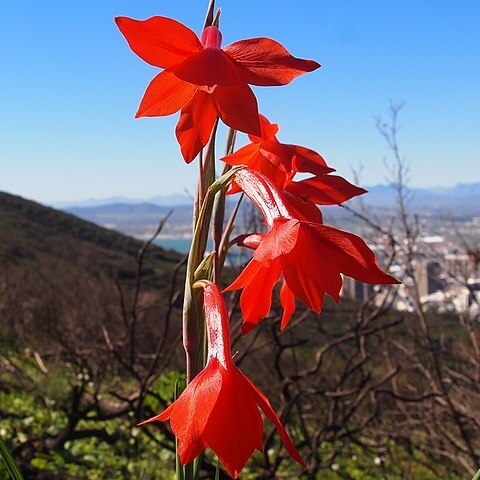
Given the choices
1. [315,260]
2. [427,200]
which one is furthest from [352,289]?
[427,200]

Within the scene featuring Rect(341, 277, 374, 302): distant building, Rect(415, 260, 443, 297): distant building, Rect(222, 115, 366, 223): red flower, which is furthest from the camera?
Rect(415, 260, 443, 297): distant building

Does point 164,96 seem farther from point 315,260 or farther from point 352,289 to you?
point 352,289

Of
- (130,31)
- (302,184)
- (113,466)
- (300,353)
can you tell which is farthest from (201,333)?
(300,353)

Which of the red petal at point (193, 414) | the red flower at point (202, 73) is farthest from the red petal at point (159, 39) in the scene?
the red petal at point (193, 414)

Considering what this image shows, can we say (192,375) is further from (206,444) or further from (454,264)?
(454,264)

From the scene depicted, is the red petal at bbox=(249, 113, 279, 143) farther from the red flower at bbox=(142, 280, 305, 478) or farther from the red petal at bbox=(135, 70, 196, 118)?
the red flower at bbox=(142, 280, 305, 478)

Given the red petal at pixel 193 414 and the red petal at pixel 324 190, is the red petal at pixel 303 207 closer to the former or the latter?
the red petal at pixel 324 190

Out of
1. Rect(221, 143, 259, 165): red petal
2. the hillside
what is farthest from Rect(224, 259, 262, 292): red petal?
the hillside
